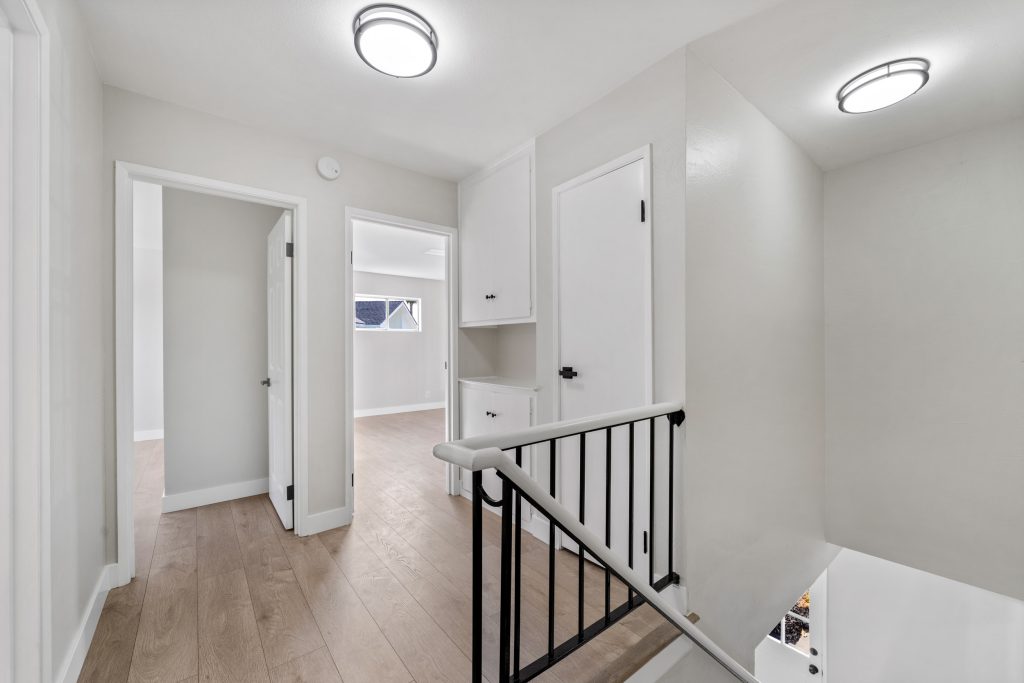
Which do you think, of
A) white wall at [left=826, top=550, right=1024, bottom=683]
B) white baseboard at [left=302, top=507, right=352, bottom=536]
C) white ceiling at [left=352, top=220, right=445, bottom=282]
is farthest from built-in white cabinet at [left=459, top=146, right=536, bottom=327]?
white wall at [left=826, top=550, right=1024, bottom=683]

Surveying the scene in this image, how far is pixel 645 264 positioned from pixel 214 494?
3.24 meters

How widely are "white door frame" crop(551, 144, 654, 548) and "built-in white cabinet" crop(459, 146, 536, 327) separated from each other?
241 millimetres

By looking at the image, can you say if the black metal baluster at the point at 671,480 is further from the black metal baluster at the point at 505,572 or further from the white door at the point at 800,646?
the white door at the point at 800,646

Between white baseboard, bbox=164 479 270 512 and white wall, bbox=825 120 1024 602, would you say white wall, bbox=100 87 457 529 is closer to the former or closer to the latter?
white baseboard, bbox=164 479 270 512

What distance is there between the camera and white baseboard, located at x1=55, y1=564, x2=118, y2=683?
1339 mm

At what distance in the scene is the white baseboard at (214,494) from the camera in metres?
2.81

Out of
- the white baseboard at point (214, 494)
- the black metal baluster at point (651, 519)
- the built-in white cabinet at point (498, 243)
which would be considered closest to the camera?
the black metal baluster at point (651, 519)

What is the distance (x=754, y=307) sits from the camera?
2.18m

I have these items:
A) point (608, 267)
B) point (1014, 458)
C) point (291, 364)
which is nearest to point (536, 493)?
point (608, 267)

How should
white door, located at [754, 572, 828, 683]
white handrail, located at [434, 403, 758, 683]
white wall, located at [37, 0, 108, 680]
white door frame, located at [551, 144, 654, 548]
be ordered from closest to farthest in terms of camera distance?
white handrail, located at [434, 403, 758, 683] → white wall, located at [37, 0, 108, 680] → white door frame, located at [551, 144, 654, 548] → white door, located at [754, 572, 828, 683]

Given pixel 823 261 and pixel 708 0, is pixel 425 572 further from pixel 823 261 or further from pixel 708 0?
pixel 823 261

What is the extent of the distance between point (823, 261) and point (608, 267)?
1.99 metres

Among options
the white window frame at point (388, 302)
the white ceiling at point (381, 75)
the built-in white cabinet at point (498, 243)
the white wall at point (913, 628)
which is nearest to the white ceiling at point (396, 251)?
the white window frame at point (388, 302)

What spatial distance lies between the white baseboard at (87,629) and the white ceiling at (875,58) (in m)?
3.19
